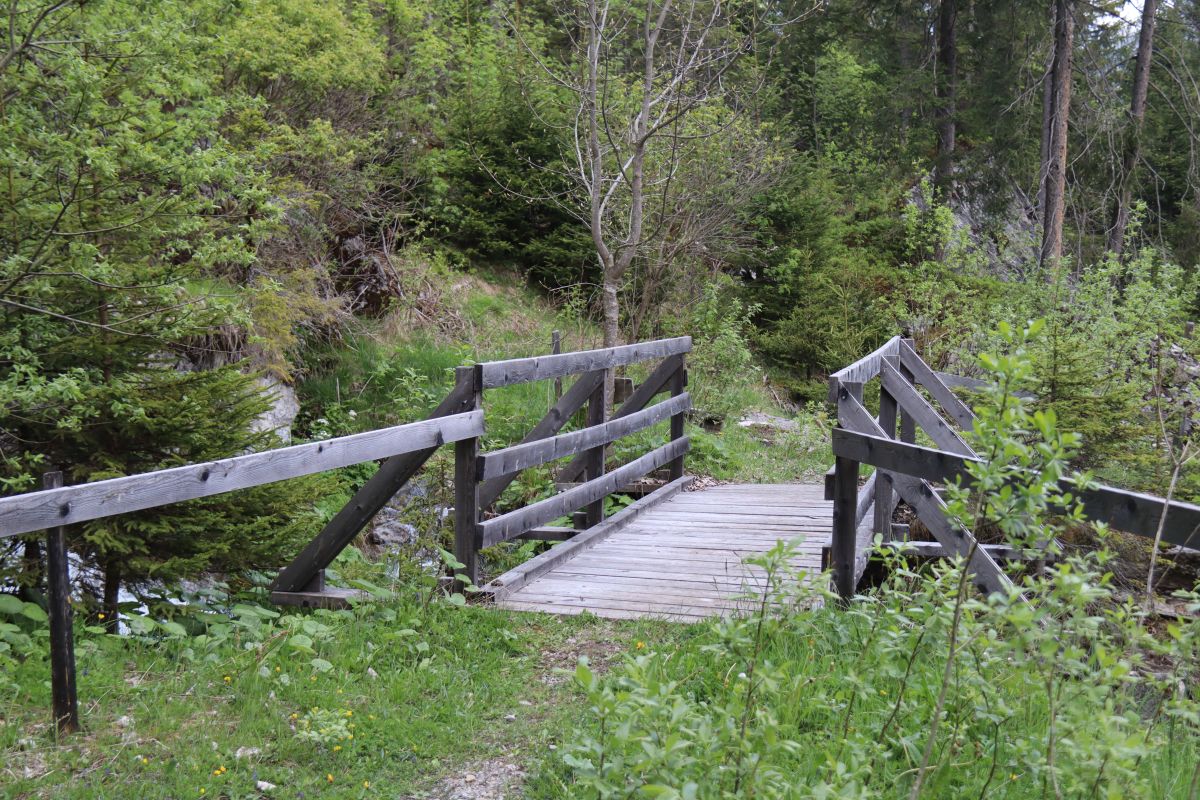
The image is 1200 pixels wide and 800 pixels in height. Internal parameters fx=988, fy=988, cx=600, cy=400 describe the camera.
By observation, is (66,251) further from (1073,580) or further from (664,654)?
(1073,580)

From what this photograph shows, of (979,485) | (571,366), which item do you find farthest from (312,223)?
(979,485)

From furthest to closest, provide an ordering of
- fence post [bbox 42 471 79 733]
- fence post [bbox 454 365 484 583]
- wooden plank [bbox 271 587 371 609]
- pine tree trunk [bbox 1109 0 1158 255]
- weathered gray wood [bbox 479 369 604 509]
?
pine tree trunk [bbox 1109 0 1158 255] → weathered gray wood [bbox 479 369 604 509] → fence post [bbox 454 365 484 583] → wooden plank [bbox 271 587 371 609] → fence post [bbox 42 471 79 733]

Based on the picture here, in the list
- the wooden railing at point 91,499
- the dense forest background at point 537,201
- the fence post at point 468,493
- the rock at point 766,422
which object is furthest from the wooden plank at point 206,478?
the rock at point 766,422

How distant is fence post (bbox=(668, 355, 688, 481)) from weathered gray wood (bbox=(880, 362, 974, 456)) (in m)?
3.16

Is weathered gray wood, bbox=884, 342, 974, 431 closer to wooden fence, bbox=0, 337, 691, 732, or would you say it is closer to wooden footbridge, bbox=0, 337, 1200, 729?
wooden footbridge, bbox=0, 337, 1200, 729

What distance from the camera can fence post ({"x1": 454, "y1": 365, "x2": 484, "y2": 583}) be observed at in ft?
18.7

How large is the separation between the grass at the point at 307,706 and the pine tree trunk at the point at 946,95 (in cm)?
1949

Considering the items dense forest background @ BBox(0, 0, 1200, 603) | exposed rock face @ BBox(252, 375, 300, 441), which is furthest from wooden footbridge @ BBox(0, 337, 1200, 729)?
exposed rock face @ BBox(252, 375, 300, 441)

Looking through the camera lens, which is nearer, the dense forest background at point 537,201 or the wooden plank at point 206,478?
the wooden plank at point 206,478

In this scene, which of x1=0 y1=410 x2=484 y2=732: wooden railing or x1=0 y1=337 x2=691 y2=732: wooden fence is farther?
x1=0 y1=337 x2=691 y2=732: wooden fence

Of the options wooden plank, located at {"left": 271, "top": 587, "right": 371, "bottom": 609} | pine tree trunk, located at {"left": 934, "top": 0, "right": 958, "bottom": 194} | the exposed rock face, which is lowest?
wooden plank, located at {"left": 271, "top": 587, "right": 371, "bottom": 609}

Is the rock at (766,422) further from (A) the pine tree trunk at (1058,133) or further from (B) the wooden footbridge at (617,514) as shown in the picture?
(A) the pine tree trunk at (1058,133)

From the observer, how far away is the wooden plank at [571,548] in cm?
592

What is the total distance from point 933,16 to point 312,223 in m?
17.4
